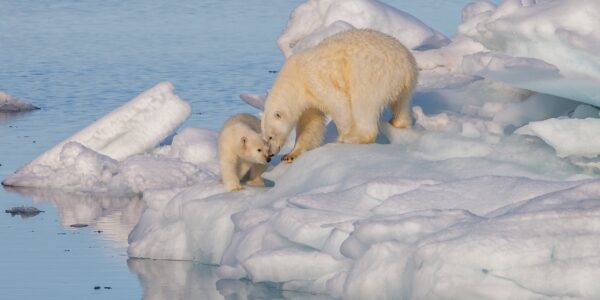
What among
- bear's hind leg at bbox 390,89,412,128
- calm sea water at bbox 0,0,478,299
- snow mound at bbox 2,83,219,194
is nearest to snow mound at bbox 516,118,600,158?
bear's hind leg at bbox 390,89,412,128

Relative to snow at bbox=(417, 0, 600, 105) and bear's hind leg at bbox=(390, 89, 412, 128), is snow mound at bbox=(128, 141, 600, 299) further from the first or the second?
snow at bbox=(417, 0, 600, 105)

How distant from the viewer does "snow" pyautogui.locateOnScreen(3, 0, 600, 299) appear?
7.72 m

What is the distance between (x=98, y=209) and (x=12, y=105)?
18.8ft

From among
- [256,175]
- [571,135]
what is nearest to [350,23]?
[256,175]

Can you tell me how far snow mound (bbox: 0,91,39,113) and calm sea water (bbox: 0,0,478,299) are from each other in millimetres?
191

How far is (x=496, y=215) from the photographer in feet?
27.4

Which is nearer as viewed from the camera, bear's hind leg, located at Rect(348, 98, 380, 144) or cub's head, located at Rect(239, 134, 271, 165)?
cub's head, located at Rect(239, 134, 271, 165)

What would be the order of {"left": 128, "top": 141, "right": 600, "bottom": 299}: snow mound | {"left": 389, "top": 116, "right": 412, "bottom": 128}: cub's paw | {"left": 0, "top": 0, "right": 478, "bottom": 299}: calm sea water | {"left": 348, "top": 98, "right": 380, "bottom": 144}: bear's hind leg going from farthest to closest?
{"left": 389, "top": 116, "right": 412, "bottom": 128}: cub's paw → {"left": 348, "top": 98, "right": 380, "bottom": 144}: bear's hind leg → {"left": 0, "top": 0, "right": 478, "bottom": 299}: calm sea water → {"left": 128, "top": 141, "right": 600, "bottom": 299}: snow mound

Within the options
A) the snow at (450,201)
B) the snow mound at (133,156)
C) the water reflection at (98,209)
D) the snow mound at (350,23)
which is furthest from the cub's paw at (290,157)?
the snow mound at (350,23)

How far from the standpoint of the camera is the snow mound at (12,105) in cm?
1750

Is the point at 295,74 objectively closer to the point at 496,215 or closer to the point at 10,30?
the point at 496,215

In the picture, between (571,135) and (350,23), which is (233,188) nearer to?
(571,135)

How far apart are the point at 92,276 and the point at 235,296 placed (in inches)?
47.5

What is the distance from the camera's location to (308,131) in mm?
10641
